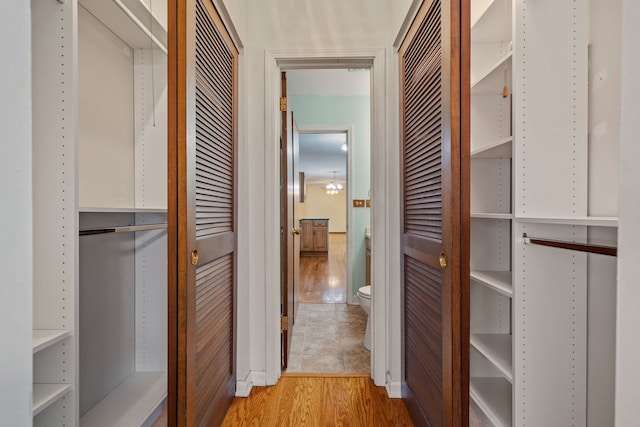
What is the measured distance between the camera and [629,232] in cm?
43

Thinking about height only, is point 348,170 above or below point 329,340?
above

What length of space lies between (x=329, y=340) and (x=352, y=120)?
7.87 ft

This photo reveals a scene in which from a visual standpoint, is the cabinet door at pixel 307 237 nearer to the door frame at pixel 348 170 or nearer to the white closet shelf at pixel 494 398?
the door frame at pixel 348 170

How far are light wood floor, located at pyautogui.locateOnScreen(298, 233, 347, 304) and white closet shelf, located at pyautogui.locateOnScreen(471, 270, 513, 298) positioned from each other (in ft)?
8.40

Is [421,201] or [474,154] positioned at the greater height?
[474,154]

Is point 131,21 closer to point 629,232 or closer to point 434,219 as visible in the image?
point 434,219

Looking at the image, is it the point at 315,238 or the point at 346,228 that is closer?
the point at 346,228

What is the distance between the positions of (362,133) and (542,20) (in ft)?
8.55

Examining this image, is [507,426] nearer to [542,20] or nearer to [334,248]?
[542,20]

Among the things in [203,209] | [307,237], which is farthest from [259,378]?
[307,237]

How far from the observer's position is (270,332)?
2016 millimetres

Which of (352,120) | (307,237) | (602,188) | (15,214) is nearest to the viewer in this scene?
(15,214)

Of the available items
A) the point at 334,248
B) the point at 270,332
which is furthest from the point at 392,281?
the point at 334,248

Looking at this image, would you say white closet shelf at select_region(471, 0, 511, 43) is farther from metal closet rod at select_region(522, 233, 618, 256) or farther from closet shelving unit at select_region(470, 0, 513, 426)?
metal closet rod at select_region(522, 233, 618, 256)
